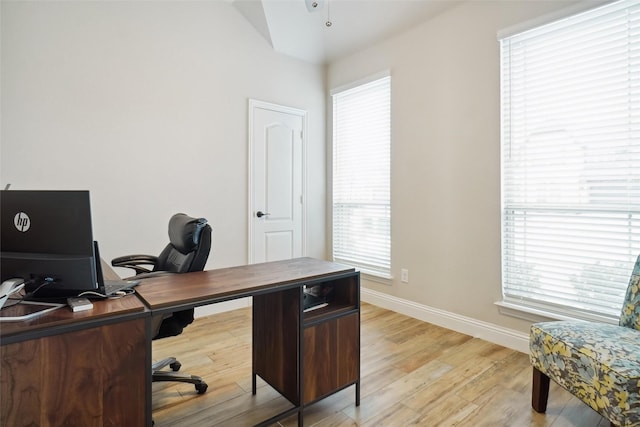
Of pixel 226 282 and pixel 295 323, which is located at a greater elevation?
pixel 226 282

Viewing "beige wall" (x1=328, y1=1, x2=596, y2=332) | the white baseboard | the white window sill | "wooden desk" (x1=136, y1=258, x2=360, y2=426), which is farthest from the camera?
"beige wall" (x1=328, y1=1, x2=596, y2=332)

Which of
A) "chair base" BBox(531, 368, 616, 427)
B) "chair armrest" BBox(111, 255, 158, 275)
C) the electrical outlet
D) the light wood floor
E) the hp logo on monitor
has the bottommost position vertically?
the light wood floor

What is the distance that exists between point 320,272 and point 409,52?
268 cm

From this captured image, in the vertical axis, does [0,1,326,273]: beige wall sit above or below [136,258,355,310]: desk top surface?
above

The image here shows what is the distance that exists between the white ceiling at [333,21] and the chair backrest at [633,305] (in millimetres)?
2527

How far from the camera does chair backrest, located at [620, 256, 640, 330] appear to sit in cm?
180

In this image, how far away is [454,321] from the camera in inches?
119

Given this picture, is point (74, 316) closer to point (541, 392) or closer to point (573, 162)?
point (541, 392)

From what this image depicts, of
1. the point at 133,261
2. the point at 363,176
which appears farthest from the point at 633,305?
the point at 133,261

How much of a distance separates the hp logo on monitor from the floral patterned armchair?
7.74ft

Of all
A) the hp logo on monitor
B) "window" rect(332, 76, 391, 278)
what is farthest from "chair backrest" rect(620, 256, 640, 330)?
the hp logo on monitor

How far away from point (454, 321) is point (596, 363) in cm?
158

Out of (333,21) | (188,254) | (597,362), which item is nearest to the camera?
(597,362)

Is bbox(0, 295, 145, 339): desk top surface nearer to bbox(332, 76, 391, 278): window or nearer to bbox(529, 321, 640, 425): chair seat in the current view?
bbox(529, 321, 640, 425): chair seat
